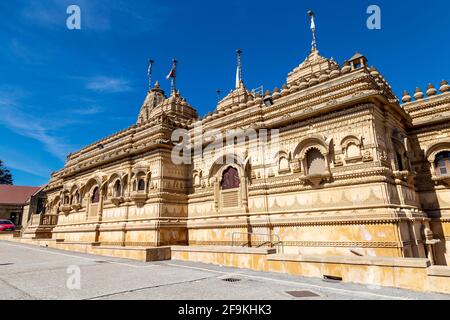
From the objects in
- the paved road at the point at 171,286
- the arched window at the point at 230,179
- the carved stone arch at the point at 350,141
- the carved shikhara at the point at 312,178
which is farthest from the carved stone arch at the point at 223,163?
the paved road at the point at 171,286

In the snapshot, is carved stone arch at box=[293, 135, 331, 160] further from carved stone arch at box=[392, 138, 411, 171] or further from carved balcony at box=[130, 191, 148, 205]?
carved balcony at box=[130, 191, 148, 205]

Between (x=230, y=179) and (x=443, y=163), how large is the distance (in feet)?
38.1

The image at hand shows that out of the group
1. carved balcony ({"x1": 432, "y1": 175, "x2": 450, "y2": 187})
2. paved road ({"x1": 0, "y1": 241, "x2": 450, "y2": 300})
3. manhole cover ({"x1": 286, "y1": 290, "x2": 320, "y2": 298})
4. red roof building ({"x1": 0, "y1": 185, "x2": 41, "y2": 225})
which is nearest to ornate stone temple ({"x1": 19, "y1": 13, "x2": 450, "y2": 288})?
carved balcony ({"x1": 432, "y1": 175, "x2": 450, "y2": 187})

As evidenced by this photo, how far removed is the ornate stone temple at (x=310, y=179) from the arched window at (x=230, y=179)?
0.09 m

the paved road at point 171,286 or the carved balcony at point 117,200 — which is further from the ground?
the carved balcony at point 117,200

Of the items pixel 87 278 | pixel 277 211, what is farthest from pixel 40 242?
pixel 277 211

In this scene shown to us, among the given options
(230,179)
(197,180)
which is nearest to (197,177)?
(197,180)

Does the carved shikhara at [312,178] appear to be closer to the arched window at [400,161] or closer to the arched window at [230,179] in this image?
the arched window at [400,161]

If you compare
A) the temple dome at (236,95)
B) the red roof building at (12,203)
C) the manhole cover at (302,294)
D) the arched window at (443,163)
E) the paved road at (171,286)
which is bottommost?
the manhole cover at (302,294)

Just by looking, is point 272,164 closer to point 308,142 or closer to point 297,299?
point 308,142

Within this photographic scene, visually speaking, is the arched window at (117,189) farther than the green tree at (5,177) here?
No

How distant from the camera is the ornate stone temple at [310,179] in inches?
506

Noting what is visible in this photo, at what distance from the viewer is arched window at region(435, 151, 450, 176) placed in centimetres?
1487
